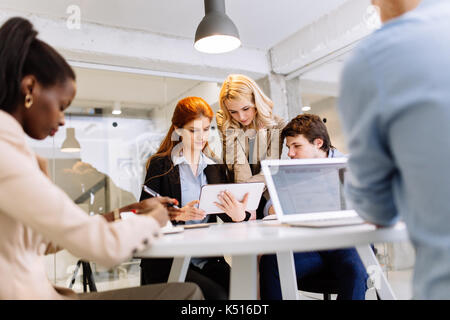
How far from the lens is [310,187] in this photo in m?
1.37

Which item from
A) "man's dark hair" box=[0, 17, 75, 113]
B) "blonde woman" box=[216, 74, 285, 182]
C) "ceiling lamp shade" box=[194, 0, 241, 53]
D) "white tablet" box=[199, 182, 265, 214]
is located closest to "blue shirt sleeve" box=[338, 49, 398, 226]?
"man's dark hair" box=[0, 17, 75, 113]

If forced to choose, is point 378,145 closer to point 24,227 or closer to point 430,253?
point 430,253

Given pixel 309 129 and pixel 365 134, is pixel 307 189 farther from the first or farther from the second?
pixel 309 129

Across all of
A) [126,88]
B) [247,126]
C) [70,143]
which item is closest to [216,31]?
[247,126]

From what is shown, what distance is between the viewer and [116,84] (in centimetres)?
427

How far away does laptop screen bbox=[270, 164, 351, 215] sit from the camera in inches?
53.2

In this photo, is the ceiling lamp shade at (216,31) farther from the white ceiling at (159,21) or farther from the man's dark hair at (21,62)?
the man's dark hair at (21,62)

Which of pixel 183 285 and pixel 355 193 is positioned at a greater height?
pixel 355 193

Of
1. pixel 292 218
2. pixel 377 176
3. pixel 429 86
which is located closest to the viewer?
pixel 429 86

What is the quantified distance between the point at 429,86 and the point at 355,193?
0.30 meters

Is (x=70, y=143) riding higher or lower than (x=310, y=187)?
higher

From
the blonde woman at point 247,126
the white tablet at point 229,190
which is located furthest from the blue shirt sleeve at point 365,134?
the blonde woman at point 247,126

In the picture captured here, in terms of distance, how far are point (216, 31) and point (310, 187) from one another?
1.71 m

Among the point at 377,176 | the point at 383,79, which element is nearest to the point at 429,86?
the point at 383,79
